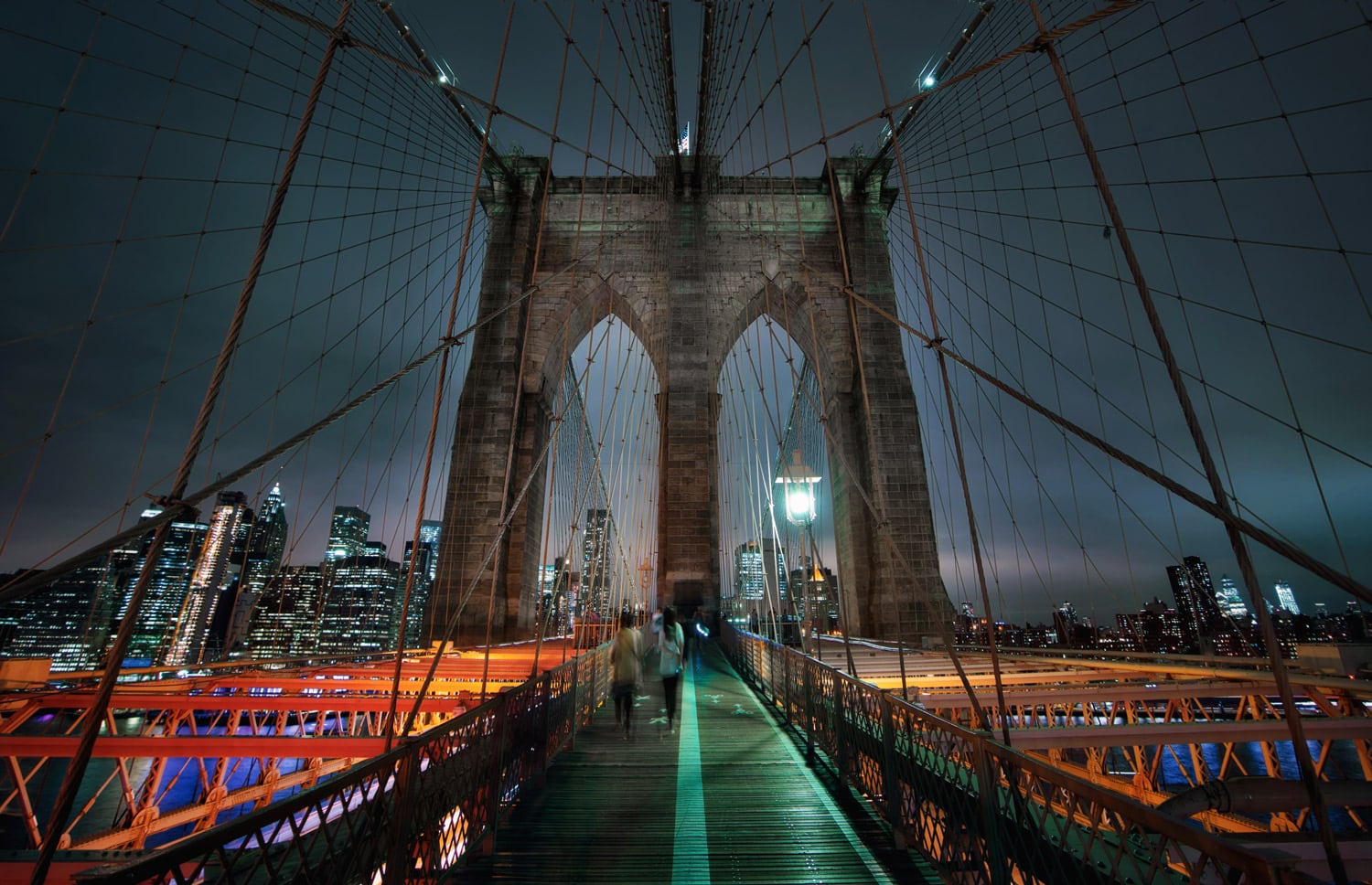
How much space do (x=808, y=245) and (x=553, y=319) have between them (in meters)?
7.42

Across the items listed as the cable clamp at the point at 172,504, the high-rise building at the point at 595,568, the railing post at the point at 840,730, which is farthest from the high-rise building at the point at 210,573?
the railing post at the point at 840,730

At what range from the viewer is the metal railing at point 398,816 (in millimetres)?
1335

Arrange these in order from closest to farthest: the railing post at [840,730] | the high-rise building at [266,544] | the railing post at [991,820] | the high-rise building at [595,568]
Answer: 1. the railing post at [991,820]
2. the railing post at [840,730]
3. the high-rise building at [595,568]
4. the high-rise building at [266,544]

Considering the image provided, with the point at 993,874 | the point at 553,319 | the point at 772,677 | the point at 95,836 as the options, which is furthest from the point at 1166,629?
the point at 95,836

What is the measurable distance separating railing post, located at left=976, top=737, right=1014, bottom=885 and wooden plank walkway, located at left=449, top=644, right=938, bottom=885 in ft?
2.19

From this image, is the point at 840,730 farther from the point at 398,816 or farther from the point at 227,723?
the point at 227,723

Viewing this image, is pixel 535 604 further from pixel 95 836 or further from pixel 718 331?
pixel 95 836

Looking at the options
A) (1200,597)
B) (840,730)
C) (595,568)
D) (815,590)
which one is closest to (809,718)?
(840,730)

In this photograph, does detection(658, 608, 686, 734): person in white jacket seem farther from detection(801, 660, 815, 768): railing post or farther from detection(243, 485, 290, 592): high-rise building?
detection(243, 485, 290, 592): high-rise building

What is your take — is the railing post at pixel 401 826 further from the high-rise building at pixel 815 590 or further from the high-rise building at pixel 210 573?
the high-rise building at pixel 210 573

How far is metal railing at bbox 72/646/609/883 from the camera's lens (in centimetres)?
133

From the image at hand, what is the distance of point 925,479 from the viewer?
13.1 meters

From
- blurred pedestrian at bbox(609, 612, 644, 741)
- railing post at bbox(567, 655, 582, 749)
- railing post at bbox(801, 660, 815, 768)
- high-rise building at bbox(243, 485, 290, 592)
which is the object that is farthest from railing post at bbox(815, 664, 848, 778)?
high-rise building at bbox(243, 485, 290, 592)

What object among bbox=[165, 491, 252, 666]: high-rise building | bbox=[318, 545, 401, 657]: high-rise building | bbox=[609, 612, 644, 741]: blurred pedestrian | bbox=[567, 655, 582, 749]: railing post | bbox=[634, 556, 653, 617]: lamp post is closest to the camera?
bbox=[567, 655, 582, 749]: railing post
